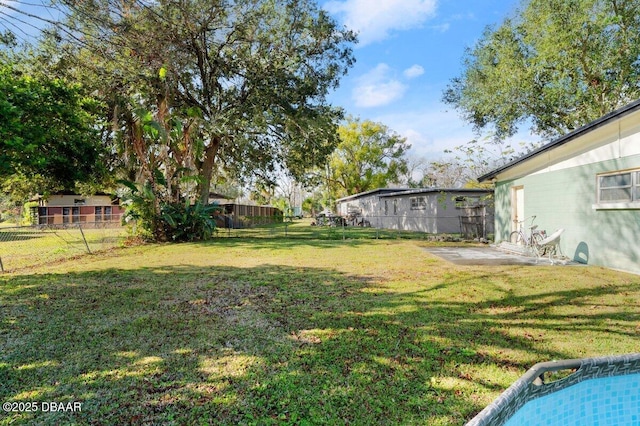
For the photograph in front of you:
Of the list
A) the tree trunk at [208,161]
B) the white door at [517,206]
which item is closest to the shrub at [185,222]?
the tree trunk at [208,161]

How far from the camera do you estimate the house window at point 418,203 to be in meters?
20.1

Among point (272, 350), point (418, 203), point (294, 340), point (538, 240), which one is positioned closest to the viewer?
point (272, 350)

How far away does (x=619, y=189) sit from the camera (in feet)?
23.4

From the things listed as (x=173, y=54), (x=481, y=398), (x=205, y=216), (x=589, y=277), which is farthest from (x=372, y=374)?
(x=205, y=216)

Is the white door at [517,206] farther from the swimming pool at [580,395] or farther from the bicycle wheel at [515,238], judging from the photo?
the swimming pool at [580,395]

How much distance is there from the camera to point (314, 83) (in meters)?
16.7

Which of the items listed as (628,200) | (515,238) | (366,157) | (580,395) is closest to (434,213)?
(515,238)

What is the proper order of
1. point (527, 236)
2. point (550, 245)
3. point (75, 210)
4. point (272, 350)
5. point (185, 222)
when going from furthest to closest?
point (75, 210) < point (185, 222) < point (527, 236) < point (550, 245) < point (272, 350)

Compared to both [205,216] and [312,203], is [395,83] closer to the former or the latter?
[205,216]

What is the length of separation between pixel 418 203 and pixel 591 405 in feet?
62.8

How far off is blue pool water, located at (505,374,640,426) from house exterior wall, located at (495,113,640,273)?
6129mm

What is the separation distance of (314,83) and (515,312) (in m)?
15.0

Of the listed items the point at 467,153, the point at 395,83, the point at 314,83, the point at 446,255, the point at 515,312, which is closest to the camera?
the point at 515,312

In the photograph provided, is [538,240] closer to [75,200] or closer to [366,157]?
[366,157]
